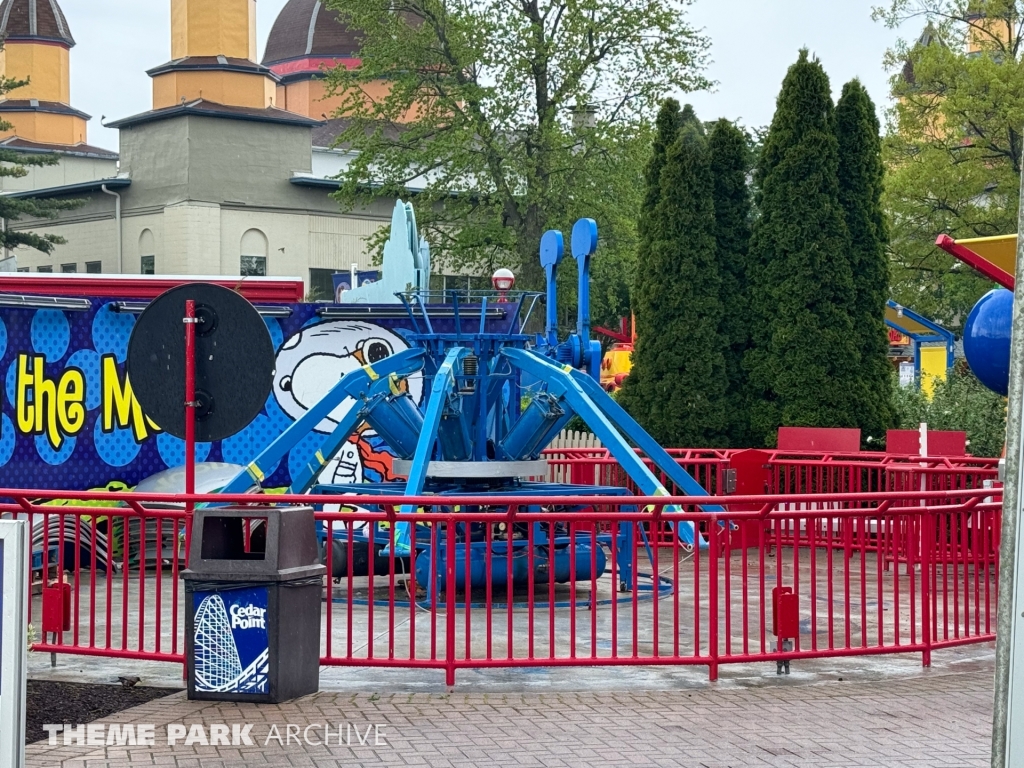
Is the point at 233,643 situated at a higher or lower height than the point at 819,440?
lower

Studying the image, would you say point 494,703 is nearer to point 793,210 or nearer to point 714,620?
point 714,620

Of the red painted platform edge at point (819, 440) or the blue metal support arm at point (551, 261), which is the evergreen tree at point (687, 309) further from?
the blue metal support arm at point (551, 261)

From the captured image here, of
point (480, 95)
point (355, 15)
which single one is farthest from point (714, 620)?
point (355, 15)

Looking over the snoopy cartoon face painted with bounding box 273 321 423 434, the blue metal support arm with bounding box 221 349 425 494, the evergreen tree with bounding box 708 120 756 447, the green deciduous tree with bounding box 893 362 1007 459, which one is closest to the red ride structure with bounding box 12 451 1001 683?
the blue metal support arm with bounding box 221 349 425 494

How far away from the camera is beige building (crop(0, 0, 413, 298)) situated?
51.1 m

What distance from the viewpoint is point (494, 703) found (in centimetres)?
851

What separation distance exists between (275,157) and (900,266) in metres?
23.9

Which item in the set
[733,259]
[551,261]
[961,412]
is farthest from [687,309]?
[551,261]

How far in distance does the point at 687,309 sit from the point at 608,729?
1425 cm

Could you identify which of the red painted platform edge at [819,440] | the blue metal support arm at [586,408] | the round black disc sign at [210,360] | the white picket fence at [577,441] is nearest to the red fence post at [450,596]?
the round black disc sign at [210,360]

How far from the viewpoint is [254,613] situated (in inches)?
330

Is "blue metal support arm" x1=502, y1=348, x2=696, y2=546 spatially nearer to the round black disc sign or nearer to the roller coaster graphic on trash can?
the round black disc sign

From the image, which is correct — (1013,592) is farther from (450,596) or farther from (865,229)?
(865,229)

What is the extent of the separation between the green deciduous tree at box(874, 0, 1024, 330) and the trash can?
31156 millimetres
